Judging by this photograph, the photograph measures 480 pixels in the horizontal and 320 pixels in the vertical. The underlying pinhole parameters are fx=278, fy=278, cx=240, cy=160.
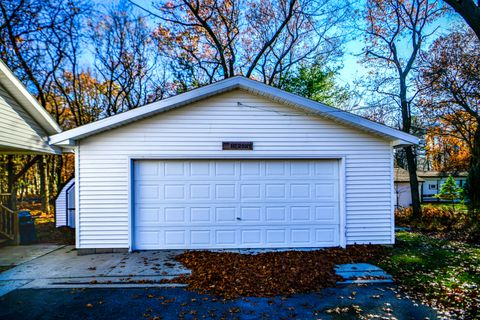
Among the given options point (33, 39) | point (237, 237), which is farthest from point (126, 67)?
point (237, 237)

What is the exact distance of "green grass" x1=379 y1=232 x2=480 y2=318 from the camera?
446cm

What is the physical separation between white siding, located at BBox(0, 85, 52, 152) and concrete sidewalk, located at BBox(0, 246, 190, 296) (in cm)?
296

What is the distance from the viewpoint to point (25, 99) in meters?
7.46

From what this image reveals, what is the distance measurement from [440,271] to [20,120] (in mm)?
10820

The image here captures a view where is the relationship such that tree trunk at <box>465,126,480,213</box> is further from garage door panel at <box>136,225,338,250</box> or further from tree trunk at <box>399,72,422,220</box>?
garage door panel at <box>136,225,338,250</box>

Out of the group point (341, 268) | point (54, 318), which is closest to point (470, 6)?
point (341, 268)

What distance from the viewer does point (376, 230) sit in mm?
7574

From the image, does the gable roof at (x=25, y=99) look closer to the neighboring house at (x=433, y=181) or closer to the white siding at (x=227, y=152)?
the white siding at (x=227, y=152)

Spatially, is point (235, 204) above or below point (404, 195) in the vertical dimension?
above

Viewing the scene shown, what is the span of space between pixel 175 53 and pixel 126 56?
10.8 ft

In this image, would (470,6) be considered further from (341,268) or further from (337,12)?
(337,12)

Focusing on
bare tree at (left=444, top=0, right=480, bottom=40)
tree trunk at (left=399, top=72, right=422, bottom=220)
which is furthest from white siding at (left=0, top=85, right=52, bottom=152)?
tree trunk at (left=399, top=72, right=422, bottom=220)

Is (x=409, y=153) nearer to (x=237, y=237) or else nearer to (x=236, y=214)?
(x=236, y=214)

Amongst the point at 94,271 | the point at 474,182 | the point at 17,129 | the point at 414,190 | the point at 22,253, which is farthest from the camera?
the point at 414,190
